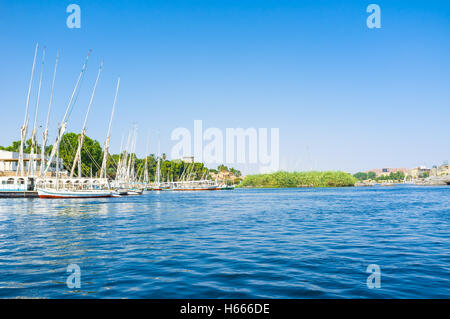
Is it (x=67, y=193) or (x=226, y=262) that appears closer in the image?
(x=226, y=262)

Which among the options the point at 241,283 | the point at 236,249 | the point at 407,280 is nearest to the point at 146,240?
the point at 236,249

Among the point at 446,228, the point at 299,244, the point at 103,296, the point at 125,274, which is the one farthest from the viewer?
the point at 446,228

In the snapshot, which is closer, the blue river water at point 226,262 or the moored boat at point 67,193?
the blue river water at point 226,262

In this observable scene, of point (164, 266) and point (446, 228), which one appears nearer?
point (164, 266)

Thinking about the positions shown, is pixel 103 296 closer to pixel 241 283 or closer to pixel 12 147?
pixel 241 283

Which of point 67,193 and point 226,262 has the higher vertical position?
point 226,262

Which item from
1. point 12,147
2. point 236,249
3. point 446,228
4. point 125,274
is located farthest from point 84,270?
point 12,147

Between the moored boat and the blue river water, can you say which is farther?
the moored boat

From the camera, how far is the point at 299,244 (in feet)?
65.2

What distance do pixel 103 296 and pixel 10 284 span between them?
3755 millimetres

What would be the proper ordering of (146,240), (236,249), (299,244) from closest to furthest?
(236,249)
(299,244)
(146,240)
